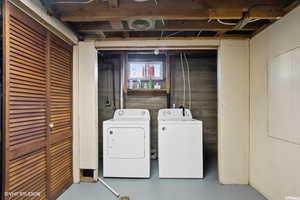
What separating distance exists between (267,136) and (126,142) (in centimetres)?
193

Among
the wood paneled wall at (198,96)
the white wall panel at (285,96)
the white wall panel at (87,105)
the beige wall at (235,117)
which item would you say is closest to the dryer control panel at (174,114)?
the wood paneled wall at (198,96)

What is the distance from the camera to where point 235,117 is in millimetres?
3158

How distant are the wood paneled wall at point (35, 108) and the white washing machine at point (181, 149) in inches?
54.7

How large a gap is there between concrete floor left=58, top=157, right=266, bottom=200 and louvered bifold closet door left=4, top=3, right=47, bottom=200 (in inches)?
25.6

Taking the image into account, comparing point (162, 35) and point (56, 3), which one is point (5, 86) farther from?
point (162, 35)

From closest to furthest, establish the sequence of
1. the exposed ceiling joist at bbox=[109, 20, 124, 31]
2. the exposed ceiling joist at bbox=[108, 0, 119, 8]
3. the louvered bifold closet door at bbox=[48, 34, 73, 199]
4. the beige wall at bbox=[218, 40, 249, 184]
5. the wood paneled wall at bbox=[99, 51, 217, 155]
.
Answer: the exposed ceiling joist at bbox=[108, 0, 119, 8]
the louvered bifold closet door at bbox=[48, 34, 73, 199]
the exposed ceiling joist at bbox=[109, 20, 124, 31]
the beige wall at bbox=[218, 40, 249, 184]
the wood paneled wall at bbox=[99, 51, 217, 155]

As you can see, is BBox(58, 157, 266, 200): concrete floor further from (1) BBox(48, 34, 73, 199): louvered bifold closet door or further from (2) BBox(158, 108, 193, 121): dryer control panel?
(2) BBox(158, 108, 193, 121): dryer control panel

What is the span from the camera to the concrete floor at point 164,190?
2705mm

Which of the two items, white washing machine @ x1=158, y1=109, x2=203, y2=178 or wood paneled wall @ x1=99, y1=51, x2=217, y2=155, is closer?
white washing machine @ x1=158, y1=109, x2=203, y2=178

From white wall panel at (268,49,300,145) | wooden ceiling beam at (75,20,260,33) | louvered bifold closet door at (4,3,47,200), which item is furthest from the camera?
wooden ceiling beam at (75,20,260,33)

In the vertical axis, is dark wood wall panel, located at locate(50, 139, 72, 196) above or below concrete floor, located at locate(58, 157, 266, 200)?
above

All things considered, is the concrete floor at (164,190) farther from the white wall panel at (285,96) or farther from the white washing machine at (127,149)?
the white wall panel at (285,96)

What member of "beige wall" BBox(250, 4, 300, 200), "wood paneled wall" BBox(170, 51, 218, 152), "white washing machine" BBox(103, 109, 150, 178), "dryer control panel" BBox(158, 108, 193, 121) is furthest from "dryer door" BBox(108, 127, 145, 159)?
"beige wall" BBox(250, 4, 300, 200)

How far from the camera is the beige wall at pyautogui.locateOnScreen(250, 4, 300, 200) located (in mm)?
2152
